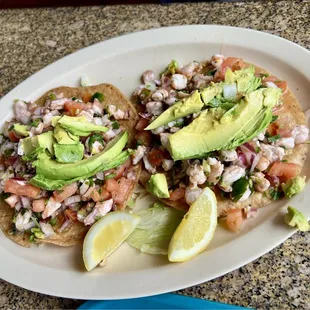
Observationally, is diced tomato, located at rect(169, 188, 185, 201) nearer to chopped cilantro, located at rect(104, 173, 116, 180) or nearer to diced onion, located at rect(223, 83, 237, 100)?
chopped cilantro, located at rect(104, 173, 116, 180)

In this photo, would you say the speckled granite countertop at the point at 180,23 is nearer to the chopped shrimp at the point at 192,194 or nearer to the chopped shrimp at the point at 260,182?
the chopped shrimp at the point at 260,182

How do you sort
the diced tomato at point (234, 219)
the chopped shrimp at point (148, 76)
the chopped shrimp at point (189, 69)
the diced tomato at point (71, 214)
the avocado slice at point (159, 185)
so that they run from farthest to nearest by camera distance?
1. the chopped shrimp at point (148, 76)
2. the chopped shrimp at point (189, 69)
3. the diced tomato at point (71, 214)
4. the avocado slice at point (159, 185)
5. the diced tomato at point (234, 219)

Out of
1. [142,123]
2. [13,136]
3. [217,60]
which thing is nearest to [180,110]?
[142,123]

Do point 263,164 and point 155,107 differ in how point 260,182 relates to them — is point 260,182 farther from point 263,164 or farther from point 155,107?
point 155,107

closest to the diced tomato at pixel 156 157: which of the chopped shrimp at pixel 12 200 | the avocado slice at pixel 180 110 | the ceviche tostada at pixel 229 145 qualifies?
the ceviche tostada at pixel 229 145

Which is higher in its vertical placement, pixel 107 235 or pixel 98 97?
pixel 98 97

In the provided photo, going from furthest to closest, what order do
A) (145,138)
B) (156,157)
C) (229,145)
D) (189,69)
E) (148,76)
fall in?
(148,76) → (189,69) → (145,138) → (156,157) → (229,145)
